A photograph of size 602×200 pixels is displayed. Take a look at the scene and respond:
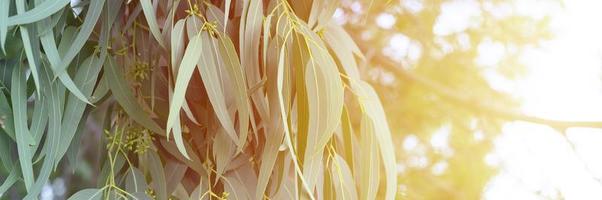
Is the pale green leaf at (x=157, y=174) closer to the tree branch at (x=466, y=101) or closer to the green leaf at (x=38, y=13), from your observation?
the green leaf at (x=38, y=13)

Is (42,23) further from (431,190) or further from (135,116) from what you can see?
(431,190)

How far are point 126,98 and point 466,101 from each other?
1.18 metres

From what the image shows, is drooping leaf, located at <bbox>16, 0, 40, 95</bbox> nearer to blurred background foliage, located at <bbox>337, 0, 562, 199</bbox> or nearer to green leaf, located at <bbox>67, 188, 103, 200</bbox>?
green leaf, located at <bbox>67, 188, 103, 200</bbox>

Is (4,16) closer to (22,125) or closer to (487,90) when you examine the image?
(22,125)

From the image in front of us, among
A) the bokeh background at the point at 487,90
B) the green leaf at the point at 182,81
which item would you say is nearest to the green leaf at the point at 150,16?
the green leaf at the point at 182,81

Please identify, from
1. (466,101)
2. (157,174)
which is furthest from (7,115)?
(466,101)

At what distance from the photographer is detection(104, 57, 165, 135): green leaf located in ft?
1.96

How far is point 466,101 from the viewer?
1666mm

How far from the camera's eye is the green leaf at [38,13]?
21.6 inches

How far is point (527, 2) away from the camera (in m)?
1.83

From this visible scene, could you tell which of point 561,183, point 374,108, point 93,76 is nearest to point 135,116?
point 93,76

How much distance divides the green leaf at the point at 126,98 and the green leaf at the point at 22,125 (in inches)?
2.8

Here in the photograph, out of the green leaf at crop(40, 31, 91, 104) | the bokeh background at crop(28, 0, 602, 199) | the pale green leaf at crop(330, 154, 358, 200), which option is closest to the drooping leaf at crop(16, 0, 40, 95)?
the green leaf at crop(40, 31, 91, 104)

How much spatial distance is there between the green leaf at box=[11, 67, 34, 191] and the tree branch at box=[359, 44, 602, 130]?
1045 millimetres
